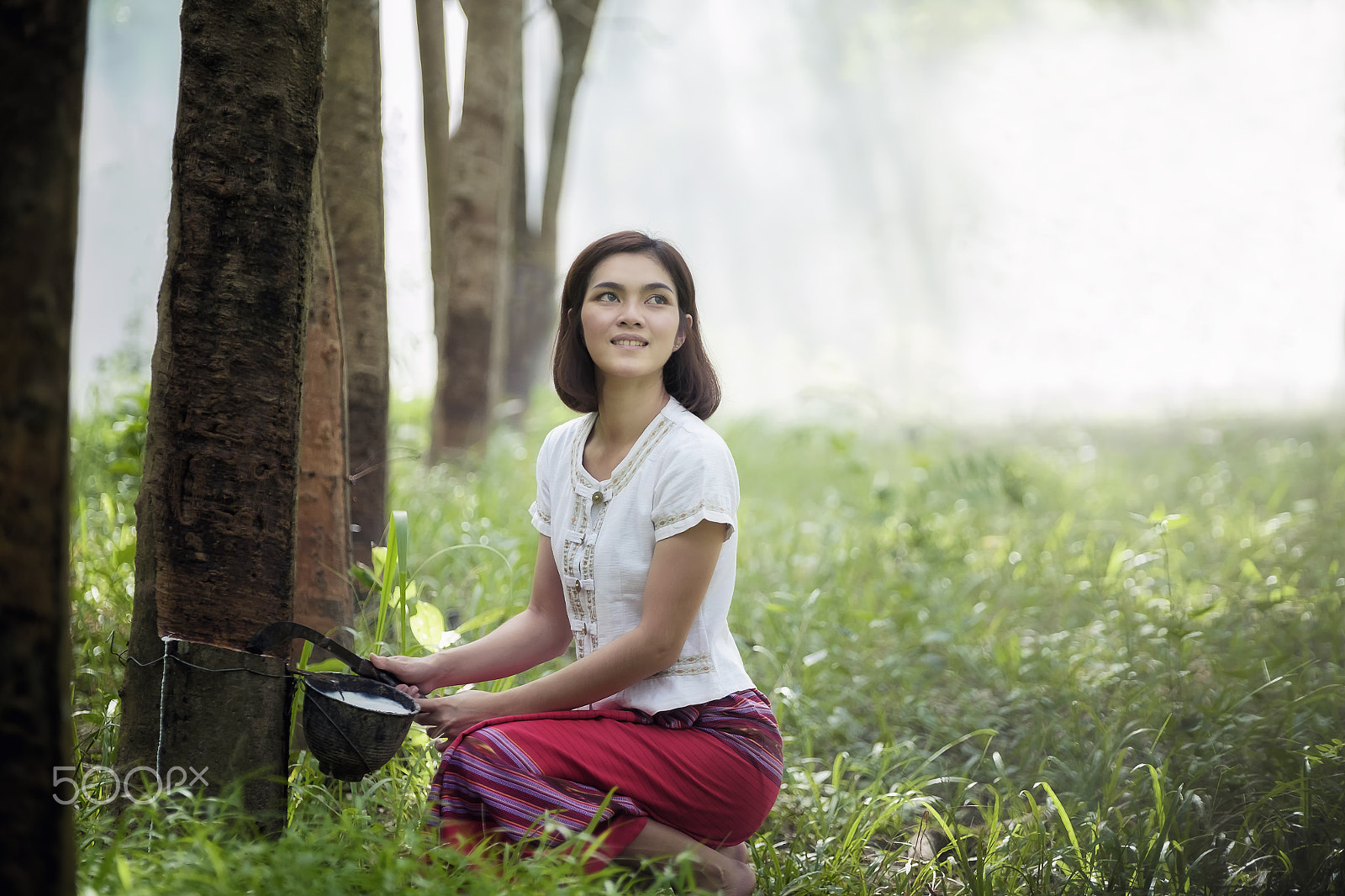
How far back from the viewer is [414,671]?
6.31ft

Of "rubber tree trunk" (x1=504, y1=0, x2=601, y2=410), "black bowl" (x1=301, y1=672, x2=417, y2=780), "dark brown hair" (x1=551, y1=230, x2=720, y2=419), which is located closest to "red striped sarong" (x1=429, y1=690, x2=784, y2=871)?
"black bowl" (x1=301, y1=672, x2=417, y2=780)

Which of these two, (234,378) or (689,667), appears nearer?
(234,378)

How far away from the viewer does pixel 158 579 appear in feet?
5.67

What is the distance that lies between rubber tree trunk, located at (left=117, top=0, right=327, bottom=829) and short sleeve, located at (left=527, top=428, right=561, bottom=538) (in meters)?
0.59

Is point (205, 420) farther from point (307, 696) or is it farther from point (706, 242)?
point (706, 242)

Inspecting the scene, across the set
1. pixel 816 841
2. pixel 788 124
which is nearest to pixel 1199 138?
pixel 816 841

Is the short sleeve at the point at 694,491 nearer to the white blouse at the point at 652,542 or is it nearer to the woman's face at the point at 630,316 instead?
the white blouse at the point at 652,542

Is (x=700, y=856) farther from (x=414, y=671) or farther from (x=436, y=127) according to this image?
(x=436, y=127)

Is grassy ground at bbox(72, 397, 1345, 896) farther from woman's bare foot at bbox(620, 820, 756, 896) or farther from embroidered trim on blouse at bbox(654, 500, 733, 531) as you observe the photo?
embroidered trim on blouse at bbox(654, 500, 733, 531)

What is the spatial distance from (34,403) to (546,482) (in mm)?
1172

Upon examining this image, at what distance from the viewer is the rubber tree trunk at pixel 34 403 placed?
110 cm

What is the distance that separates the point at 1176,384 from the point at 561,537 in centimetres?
1809

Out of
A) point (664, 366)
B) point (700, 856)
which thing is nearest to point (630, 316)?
point (664, 366)

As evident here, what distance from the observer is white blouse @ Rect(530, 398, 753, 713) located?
189 cm
